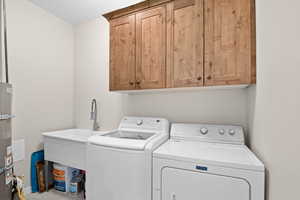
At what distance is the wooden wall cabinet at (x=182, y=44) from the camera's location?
4.26 ft

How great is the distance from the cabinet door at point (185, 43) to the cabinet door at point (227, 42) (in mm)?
74

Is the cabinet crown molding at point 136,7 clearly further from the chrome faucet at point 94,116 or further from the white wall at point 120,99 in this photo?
the chrome faucet at point 94,116

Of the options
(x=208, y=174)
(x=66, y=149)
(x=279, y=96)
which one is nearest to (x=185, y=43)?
(x=279, y=96)

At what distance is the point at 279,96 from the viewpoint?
0.82 metres

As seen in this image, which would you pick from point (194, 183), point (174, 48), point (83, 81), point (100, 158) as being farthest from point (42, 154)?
point (174, 48)

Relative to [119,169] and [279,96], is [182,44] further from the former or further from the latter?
[119,169]

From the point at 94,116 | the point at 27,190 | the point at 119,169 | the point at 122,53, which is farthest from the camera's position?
the point at 94,116

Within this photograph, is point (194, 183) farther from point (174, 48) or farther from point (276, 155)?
point (174, 48)

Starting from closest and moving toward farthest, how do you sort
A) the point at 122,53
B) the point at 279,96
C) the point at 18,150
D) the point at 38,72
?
the point at 279,96, the point at 122,53, the point at 18,150, the point at 38,72

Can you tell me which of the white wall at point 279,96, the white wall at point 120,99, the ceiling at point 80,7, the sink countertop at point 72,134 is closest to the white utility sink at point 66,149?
the sink countertop at point 72,134

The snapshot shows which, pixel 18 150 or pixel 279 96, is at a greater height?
pixel 279 96

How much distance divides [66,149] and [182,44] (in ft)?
6.55

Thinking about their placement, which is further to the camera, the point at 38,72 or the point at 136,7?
the point at 38,72

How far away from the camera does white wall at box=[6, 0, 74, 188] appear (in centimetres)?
198
